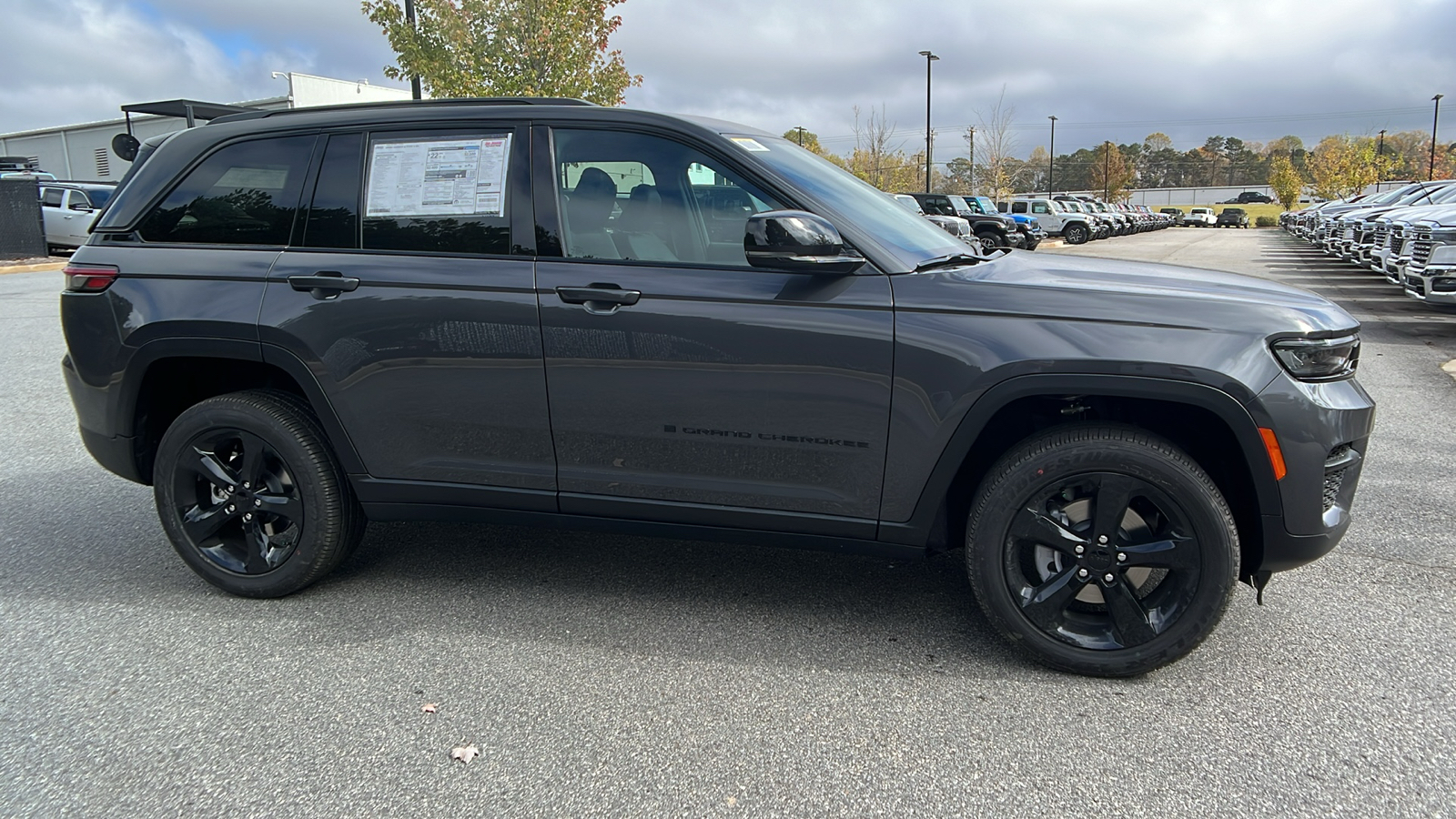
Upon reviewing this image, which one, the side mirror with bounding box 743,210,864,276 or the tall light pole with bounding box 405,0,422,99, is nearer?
the side mirror with bounding box 743,210,864,276

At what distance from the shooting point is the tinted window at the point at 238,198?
3.54 meters

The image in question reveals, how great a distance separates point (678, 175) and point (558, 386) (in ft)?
2.70

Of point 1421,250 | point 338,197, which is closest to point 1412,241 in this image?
point 1421,250

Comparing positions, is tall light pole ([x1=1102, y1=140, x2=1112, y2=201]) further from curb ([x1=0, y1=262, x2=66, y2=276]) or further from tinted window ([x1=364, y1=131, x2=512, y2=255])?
tinted window ([x1=364, y1=131, x2=512, y2=255])

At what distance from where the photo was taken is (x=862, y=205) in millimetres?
3430

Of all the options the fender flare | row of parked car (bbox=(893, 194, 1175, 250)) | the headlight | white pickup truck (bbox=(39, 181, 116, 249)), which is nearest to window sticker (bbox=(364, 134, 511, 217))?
the fender flare

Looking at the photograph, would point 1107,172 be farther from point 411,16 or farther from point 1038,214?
point 411,16

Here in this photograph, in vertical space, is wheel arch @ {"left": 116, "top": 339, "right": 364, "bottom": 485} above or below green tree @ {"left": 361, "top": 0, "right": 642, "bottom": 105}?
below

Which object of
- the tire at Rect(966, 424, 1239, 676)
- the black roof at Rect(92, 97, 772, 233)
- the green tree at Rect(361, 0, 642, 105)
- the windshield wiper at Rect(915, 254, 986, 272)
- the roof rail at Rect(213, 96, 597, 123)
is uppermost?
the green tree at Rect(361, 0, 642, 105)

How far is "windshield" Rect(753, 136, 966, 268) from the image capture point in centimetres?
320

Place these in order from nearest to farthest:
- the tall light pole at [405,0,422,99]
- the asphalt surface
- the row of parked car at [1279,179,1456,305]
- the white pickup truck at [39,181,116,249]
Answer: the asphalt surface → the row of parked car at [1279,179,1456,305] → the tall light pole at [405,0,422,99] → the white pickup truck at [39,181,116,249]

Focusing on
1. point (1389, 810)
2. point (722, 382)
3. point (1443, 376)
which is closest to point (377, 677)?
point (722, 382)

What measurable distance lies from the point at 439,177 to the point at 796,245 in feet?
4.53

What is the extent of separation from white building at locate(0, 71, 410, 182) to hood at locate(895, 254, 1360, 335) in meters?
33.3
